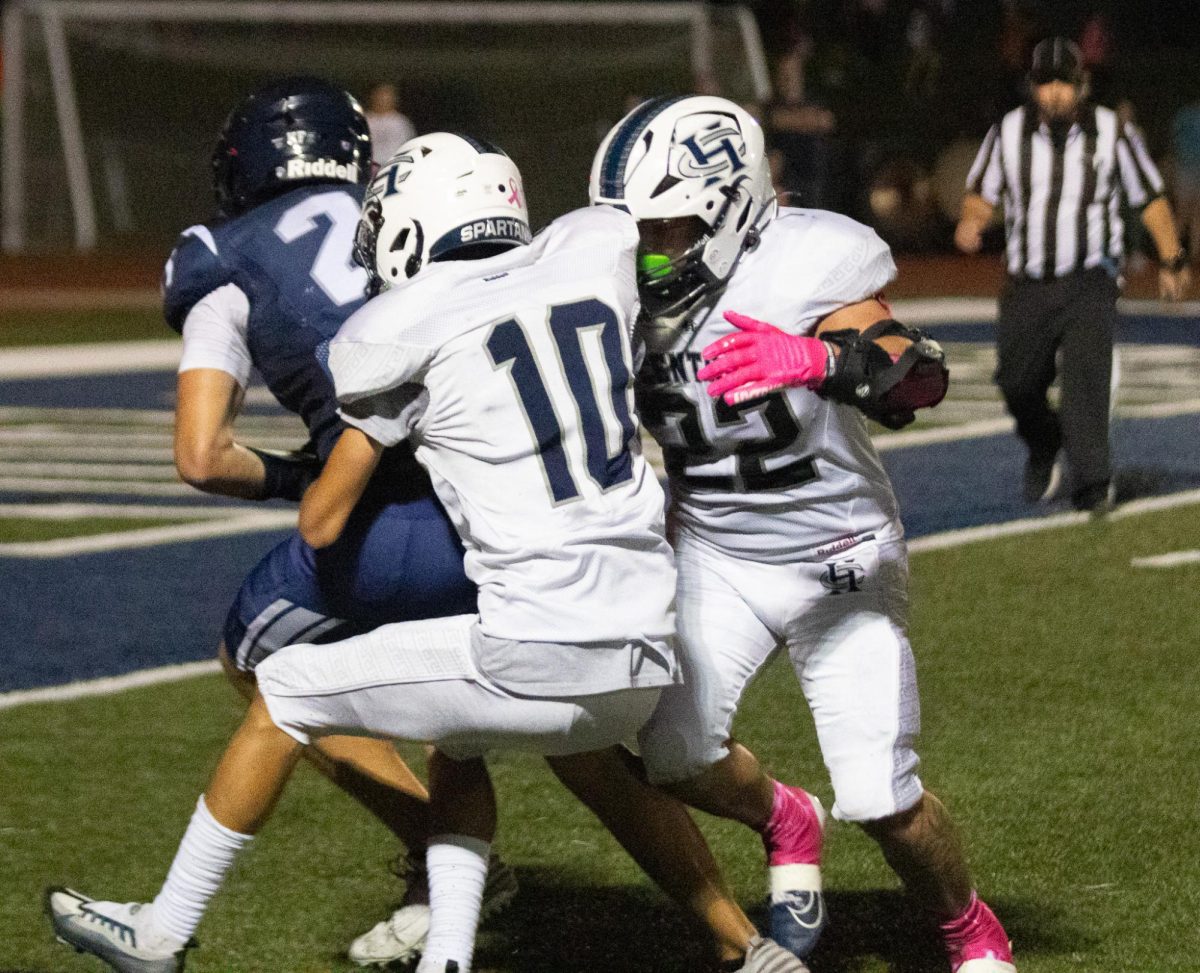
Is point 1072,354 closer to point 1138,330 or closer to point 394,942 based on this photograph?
point 394,942

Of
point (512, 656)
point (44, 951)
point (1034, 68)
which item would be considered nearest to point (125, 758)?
point (44, 951)

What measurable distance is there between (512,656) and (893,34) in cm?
2139

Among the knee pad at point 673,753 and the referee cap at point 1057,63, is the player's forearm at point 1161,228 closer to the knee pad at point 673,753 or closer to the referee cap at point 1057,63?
the referee cap at point 1057,63

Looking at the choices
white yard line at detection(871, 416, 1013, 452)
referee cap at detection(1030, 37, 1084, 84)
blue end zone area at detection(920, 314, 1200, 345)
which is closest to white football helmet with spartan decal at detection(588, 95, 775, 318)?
referee cap at detection(1030, 37, 1084, 84)

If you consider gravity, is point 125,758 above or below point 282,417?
above

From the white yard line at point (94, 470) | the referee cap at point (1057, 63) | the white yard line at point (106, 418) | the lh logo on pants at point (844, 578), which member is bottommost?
the white yard line at point (106, 418)

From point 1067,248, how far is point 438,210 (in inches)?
195

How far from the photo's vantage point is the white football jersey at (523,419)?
9.91ft

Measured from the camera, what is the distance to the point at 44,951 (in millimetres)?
3748

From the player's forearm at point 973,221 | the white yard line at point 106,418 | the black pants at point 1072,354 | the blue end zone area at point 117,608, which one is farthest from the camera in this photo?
the white yard line at point 106,418

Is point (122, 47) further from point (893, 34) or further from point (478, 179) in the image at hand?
point (478, 179)

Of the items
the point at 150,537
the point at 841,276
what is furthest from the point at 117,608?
the point at 841,276

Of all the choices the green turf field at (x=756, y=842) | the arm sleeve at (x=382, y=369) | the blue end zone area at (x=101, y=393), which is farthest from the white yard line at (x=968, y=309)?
the arm sleeve at (x=382, y=369)

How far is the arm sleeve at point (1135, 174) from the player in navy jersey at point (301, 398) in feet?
15.0
